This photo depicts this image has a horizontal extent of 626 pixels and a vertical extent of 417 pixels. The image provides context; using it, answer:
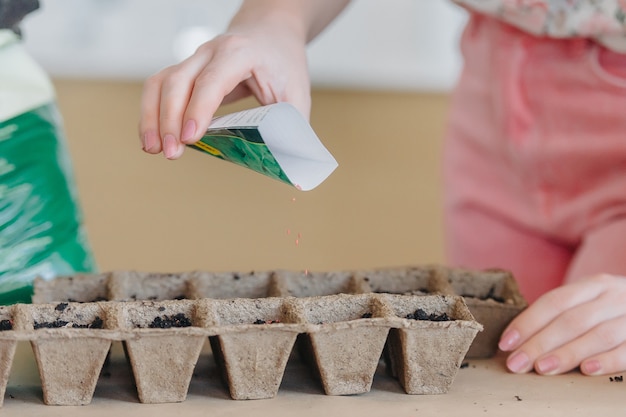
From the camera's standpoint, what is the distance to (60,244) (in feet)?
2.76

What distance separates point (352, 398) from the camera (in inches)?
25.4

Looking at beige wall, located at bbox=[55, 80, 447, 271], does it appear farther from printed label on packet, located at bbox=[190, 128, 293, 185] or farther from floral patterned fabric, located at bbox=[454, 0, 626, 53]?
printed label on packet, located at bbox=[190, 128, 293, 185]

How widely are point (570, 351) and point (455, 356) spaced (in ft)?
0.41

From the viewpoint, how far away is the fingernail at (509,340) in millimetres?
721

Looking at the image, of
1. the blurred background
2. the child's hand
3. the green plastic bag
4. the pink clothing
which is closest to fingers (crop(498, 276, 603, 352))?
the pink clothing

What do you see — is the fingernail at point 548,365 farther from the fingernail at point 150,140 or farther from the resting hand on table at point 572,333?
the fingernail at point 150,140

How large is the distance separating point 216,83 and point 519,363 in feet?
1.16

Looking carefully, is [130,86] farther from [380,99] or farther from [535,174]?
[535,174]

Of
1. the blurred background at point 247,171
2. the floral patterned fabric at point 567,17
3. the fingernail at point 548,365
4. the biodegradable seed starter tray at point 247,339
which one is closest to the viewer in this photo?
the biodegradable seed starter tray at point 247,339

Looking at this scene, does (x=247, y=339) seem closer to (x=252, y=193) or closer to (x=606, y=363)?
(x=606, y=363)

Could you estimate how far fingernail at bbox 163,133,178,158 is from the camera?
0.67 metres

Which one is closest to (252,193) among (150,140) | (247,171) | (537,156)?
(247,171)

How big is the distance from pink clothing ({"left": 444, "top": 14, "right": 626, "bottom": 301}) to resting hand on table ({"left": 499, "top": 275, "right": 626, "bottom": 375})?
15 centimetres

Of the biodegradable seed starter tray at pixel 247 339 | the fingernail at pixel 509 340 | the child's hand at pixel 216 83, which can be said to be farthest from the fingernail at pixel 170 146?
the fingernail at pixel 509 340
